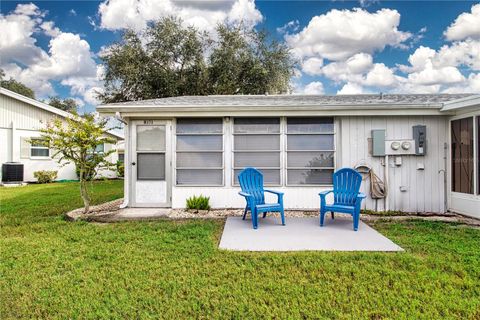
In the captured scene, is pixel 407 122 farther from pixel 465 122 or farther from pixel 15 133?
pixel 15 133

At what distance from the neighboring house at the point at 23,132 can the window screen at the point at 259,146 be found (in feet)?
32.5

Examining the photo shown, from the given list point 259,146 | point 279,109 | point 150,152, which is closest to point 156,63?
point 150,152

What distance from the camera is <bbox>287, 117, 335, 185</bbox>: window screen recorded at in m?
6.32

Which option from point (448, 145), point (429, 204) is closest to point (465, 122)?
point (448, 145)

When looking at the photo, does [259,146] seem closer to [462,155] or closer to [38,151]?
[462,155]

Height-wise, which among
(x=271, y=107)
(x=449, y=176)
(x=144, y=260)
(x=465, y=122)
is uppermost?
(x=271, y=107)

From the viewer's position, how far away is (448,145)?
6055mm

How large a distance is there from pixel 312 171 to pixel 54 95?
3478cm

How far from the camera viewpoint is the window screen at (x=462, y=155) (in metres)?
5.51

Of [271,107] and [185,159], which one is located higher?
[271,107]

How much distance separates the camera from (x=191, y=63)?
16.6 m

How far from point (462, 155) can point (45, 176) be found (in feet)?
51.1

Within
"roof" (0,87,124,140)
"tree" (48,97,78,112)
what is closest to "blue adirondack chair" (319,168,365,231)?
"roof" (0,87,124,140)

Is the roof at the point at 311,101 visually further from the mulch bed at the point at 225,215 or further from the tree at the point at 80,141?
the mulch bed at the point at 225,215
